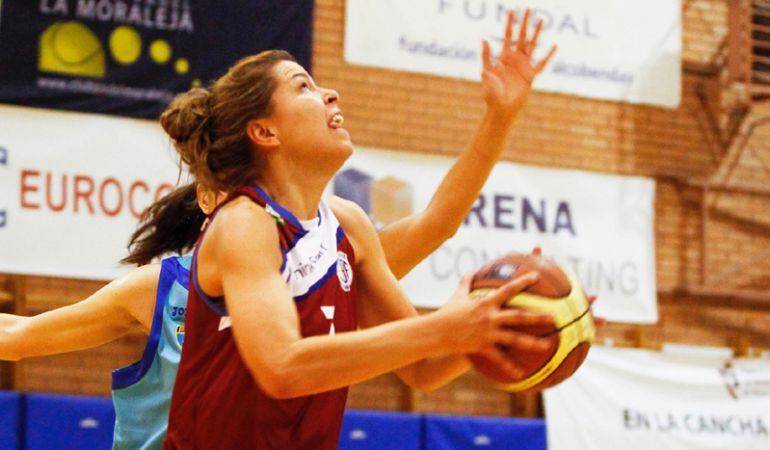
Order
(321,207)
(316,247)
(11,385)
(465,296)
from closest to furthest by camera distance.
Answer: (465,296) → (316,247) → (321,207) → (11,385)

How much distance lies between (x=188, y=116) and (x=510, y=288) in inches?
38.2

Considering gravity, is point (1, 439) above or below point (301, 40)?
below

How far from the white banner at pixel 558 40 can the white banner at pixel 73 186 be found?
6.58 feet

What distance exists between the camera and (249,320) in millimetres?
2287

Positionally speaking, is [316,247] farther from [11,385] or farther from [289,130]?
[11,385]

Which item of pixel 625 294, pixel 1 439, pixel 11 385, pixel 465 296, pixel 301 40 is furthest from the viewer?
pixel 625 294

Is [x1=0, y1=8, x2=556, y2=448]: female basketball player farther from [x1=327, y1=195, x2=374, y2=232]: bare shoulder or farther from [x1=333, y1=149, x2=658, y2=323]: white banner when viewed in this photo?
[x1=333, y1=149, x2=658, y2=323]: white banner

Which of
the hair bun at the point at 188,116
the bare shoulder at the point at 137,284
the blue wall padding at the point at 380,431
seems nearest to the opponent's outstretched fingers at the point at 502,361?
the hair bun at the point at 188,116

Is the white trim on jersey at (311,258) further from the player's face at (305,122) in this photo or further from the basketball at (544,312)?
the basketball at (544,312)

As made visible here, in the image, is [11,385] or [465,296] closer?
[465,296]

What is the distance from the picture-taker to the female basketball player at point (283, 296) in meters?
2.24

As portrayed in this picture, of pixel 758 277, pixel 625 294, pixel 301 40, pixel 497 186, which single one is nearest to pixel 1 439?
pixel 301 40

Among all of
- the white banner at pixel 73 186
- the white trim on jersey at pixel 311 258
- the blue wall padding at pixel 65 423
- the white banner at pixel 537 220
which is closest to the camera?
the white trim on jersey at pixel 311 258

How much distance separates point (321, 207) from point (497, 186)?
22.2 feet
